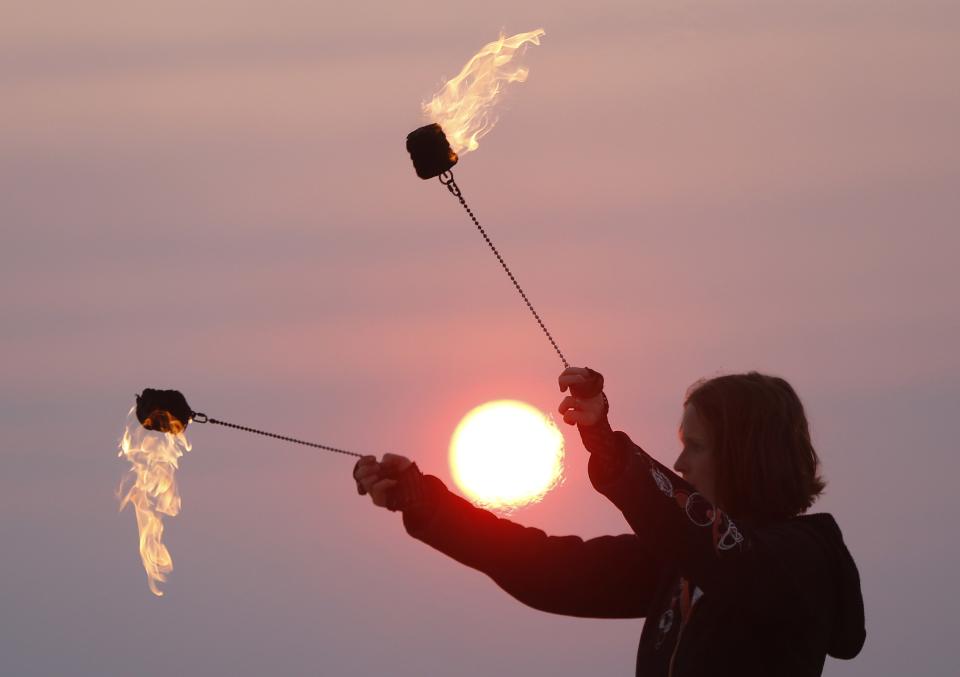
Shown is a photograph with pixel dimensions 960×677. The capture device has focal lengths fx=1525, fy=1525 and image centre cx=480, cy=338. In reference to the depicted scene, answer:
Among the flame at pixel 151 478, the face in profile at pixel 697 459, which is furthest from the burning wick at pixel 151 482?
the face in profile at pixel 697 459

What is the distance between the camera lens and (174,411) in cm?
650

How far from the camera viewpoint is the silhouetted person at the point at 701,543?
5176 millimetres

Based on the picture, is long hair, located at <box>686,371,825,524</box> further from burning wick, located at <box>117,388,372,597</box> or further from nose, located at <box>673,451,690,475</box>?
burning wick, located at <box>117,388,372,597</box>

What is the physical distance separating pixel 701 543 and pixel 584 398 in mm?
700

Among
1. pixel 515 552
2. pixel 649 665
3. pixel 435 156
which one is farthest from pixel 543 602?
pixel 435 156

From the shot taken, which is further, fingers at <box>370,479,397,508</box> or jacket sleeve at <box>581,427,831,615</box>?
fingers at <box>370,479,397,508</box>

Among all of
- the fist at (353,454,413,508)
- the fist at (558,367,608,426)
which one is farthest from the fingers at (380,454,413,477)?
the fist at (558,367,608,426)

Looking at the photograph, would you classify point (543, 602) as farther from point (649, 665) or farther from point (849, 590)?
point (849, 590)

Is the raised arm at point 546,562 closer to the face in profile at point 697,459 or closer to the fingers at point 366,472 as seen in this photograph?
the fingers at point 366,472

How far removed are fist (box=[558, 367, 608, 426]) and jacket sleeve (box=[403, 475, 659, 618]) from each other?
1.03 meters

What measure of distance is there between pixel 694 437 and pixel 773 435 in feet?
0.98

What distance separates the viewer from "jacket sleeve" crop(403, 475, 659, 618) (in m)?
6.35

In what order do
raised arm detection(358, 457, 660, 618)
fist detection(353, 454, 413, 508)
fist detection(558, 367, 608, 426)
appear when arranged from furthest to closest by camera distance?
raised arm detection(358, 457, 660, 618)
fist detection(353, 454, 413, 508)
fist detection(558, 367, 608, 426)

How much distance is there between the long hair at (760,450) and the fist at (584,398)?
496 mm
